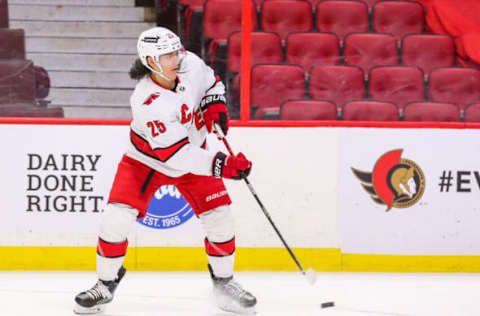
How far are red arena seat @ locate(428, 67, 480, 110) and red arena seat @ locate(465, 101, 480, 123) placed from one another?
0.03 m

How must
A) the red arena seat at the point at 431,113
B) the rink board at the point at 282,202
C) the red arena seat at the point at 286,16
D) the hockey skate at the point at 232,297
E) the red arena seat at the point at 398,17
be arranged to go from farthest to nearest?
the red arena seat at the point at 398,17
the red arena seat at the point at 286,16
the red arena seat at the point at 431,113
the rink board at the point at 282,202
the hockey skate at the point at 232,297

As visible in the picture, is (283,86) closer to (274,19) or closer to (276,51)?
(276,51)

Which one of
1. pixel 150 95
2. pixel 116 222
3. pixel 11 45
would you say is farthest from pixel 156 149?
pixel 11 45

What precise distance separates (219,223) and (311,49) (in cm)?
151

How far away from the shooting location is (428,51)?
4.47 meters

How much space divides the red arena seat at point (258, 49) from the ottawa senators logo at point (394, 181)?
0.80 metres

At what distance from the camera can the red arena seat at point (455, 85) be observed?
4168mm

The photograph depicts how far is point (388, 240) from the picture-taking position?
3996mm

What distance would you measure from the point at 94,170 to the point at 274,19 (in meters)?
1.41

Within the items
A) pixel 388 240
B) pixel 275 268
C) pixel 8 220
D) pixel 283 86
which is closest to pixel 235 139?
pixel 283 86

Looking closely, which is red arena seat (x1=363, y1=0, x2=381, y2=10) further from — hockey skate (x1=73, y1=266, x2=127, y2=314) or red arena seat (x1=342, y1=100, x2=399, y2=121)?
hockey skate (x1=73, y1=266, x2=127, y2=314)

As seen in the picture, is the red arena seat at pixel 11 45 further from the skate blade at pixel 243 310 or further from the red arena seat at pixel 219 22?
the skate blade at pixel 243 310

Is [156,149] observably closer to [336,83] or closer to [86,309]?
[86,309]

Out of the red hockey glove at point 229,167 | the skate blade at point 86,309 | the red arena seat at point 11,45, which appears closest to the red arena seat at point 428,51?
the red hockey glove at point 229,167
